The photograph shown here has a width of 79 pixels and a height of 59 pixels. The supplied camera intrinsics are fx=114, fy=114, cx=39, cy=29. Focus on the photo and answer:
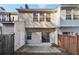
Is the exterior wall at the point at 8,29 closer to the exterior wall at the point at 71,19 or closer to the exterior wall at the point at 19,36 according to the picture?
the exterior wall at the point at 19,36

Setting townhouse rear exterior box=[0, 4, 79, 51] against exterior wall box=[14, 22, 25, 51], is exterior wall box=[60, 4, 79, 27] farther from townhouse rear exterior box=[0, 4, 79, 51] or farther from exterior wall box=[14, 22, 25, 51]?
exterior wall box=[14, 22, 25, 51]

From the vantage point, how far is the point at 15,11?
5.62ft

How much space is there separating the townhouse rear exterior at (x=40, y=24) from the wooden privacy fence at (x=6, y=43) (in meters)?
0.05

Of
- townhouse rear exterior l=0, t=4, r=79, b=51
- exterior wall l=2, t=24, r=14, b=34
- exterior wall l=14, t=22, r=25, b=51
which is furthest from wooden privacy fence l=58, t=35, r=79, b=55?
exterior wall l=2, t=24, r=14, b=34

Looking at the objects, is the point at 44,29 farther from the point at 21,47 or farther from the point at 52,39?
the point at 21,47

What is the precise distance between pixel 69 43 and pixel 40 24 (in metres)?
0.53

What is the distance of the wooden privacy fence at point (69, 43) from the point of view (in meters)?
1.71

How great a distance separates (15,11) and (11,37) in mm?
396

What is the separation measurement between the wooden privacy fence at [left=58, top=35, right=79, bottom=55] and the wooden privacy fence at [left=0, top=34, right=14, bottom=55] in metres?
0.72

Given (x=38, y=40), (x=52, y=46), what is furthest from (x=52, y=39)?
(x=38, y=40)

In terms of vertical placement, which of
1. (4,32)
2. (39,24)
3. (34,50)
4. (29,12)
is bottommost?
(34,50)

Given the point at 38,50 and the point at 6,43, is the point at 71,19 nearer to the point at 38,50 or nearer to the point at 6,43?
the point at 38,50

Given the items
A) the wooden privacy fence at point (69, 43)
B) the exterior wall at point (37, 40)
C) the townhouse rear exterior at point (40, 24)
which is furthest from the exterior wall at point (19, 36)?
the wooden privacy fence at point (69, 43)

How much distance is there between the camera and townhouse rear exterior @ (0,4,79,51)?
1.67 m
